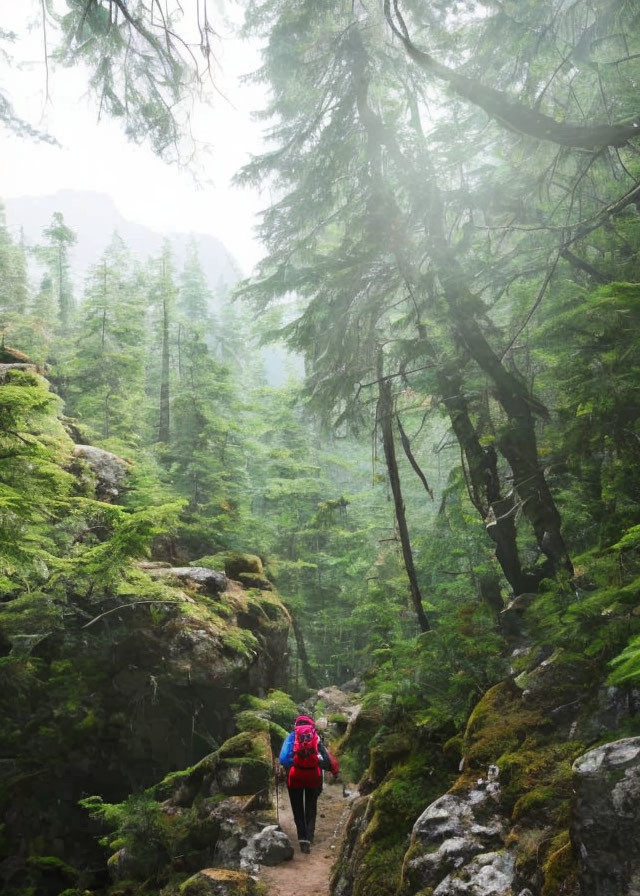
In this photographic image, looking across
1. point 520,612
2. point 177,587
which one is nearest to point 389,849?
point 520,612

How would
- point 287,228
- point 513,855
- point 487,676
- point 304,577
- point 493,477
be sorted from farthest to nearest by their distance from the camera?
point 304,577, point 287,228, point 493,477, point 487,676, point 513,855

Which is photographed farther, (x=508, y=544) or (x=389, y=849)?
(x=508, y=544)

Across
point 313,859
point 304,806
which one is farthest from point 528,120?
point 313,859

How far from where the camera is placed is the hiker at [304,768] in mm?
6902

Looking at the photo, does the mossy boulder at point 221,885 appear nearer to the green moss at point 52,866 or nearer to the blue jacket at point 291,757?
the blue jacket at point 291,757

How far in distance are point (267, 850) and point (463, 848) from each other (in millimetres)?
4688

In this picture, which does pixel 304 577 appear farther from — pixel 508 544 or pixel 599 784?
pixel 599 784

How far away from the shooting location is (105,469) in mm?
15906

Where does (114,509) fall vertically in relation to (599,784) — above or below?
above

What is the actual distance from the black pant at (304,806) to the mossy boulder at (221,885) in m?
0.91

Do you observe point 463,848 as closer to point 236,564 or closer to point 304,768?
point 304,768

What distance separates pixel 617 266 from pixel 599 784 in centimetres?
539

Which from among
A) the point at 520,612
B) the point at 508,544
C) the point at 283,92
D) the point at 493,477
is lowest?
the point at 520,612

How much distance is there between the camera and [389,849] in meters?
4.97
